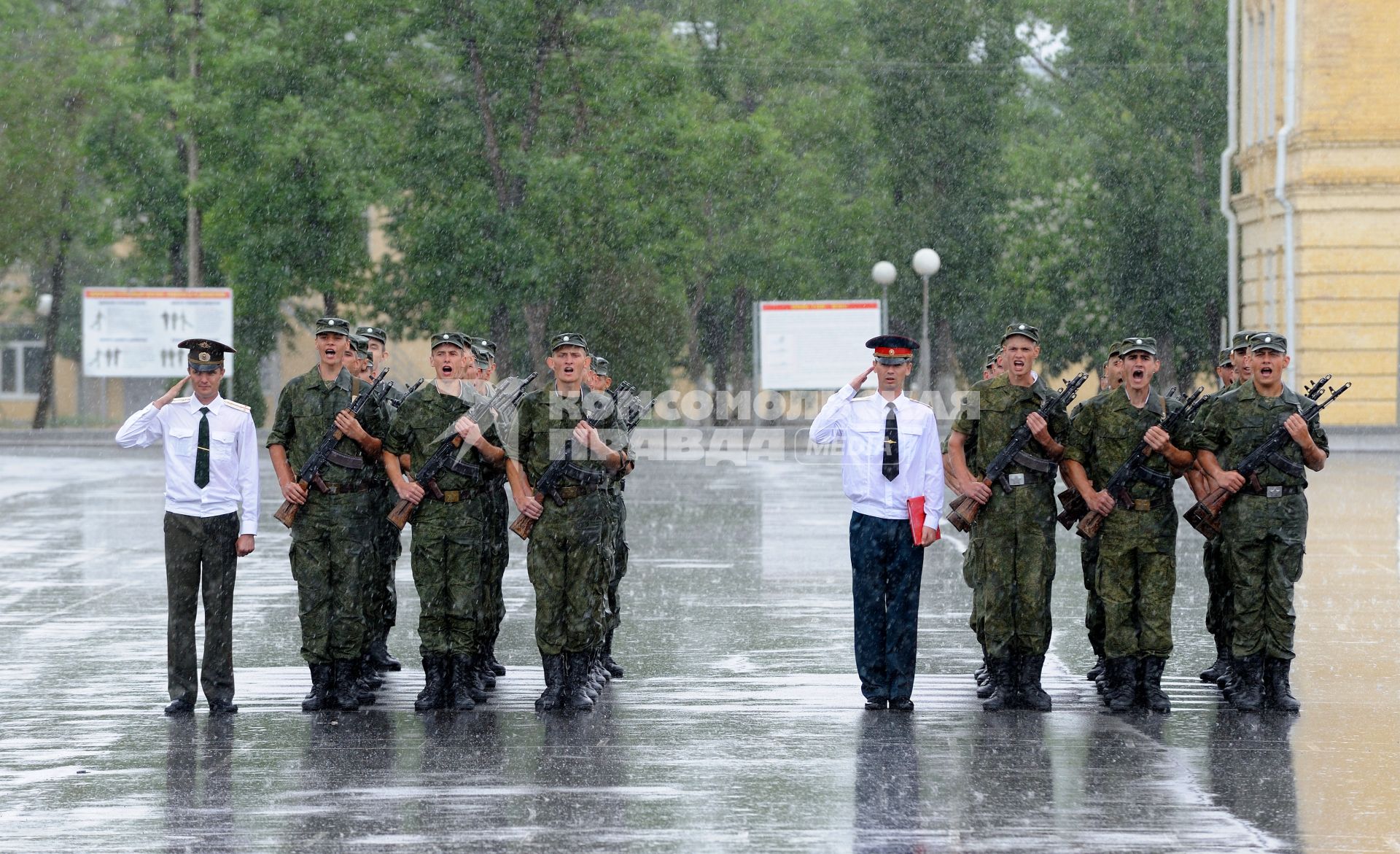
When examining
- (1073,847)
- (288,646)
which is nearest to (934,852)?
(1073,847)

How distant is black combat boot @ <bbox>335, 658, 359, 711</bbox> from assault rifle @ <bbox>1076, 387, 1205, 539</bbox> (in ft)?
13.0

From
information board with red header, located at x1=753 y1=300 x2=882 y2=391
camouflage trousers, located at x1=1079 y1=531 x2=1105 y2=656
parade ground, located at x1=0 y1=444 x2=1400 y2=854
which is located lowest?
parade ground, located at x1=0 y1=444 x2=1400 y2=854

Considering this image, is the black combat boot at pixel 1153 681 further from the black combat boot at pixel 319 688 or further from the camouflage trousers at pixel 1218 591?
the black combat boot at pixel 319 688

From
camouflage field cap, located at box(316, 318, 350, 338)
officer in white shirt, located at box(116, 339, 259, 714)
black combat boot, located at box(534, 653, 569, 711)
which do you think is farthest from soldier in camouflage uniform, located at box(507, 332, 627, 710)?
officer in white shirt, located at box(116, 339, 259, 714)

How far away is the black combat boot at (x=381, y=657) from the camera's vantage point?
1169cm

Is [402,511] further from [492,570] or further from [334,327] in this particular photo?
[334,327]

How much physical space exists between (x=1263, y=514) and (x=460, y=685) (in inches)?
171

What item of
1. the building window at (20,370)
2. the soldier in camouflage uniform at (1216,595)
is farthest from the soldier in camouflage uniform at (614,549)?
the building window at (20,370)

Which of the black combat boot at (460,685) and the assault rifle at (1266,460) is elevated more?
the assault rifle at (1266,460)

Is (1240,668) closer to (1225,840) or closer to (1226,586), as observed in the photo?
(1226,586)

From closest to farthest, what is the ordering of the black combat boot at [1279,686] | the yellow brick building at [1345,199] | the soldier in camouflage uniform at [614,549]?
the black combat boot at [1279,686] → the soldier in camouflage uniform at [614,549] → the yellow brick building at [1345,199]

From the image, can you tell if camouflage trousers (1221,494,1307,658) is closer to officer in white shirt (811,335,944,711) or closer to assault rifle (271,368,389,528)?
officer in white shirt (811,335,944,711)

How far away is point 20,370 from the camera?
69.1 meters

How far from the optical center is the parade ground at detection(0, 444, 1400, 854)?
25.1 ft
